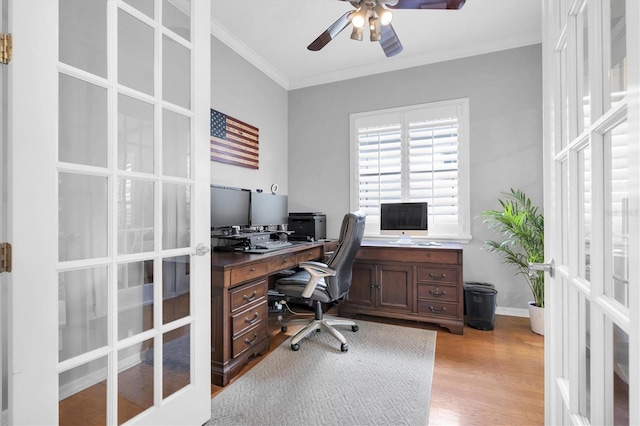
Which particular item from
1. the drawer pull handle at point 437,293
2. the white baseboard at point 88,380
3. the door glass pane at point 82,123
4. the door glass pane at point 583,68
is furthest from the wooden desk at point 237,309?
the door glass pane at point 583,68

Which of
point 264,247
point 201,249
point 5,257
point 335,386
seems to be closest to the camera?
point 5,257

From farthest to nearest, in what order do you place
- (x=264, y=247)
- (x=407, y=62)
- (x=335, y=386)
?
(x=407, y=62)
(x=264, y=247)
(x=335, y=386)

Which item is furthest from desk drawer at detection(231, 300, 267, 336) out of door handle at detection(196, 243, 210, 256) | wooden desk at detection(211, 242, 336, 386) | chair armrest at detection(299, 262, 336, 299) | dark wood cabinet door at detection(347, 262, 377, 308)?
dark wood cabinet door at detection(347, 262, 377, 308)

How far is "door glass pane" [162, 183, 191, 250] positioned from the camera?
1.39m

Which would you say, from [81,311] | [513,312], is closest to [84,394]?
[81,311]

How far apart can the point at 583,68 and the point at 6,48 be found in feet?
5.43

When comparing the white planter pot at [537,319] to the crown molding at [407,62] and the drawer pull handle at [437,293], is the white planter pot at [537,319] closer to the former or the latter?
the drawer pull handle at [437,293]

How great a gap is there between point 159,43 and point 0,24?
0.53m

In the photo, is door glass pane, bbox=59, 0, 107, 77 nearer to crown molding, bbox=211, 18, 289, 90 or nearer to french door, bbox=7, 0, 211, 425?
french door, bbox=7, 0, 211, 425

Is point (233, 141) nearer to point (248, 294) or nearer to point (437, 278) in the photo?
point (248, 294)

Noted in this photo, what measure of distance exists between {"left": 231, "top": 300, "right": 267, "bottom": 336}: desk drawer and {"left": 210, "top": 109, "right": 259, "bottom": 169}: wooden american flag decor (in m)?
1.45

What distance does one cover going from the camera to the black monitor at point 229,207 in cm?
238

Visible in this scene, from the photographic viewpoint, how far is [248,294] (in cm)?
211

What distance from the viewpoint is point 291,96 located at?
13.5ft
